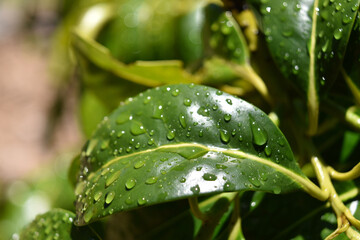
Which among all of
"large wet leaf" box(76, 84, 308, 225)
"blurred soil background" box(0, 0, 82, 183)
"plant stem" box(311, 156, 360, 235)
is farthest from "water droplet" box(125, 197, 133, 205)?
"blurred soil background" box(0, 0, 82, 183)

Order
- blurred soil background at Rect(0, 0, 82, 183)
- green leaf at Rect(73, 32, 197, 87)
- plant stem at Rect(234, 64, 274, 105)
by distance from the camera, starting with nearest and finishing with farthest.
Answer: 1. plant stem at Rect(234, 64, 274, 105)
2. green leaf at Rect(73, 32, 197, 87)
3. blurred soil background at Rect(0, 0, 82, 183)

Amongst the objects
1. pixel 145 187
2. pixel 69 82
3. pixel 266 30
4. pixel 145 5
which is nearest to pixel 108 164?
pixel 145 187

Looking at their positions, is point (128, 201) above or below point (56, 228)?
above

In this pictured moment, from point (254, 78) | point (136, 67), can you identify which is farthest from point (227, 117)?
point (136, 67)

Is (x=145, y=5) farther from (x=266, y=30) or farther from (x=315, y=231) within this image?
(x=315, y=231)

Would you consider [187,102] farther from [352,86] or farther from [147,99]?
[352,86]

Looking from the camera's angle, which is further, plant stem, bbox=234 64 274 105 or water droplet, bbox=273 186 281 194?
plant stem, bbox=234 64 274 105

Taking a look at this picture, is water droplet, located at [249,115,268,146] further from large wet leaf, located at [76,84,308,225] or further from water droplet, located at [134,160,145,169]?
water droplet, located at [134,160,145,169]
